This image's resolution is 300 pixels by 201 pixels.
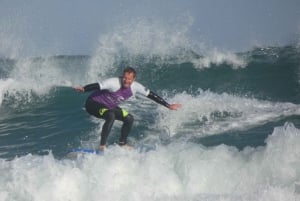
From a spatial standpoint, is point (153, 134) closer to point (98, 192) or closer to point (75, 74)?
point (98, 192)

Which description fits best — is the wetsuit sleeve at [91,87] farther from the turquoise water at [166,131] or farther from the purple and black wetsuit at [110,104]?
the turquoise water at [166,131]

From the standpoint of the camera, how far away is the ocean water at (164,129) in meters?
6.86

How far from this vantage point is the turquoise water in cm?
686

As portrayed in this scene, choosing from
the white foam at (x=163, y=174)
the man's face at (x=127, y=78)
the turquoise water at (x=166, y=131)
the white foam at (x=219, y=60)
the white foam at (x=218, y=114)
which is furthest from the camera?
the white foam at (x=219, y=60)

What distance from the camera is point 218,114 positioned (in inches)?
447

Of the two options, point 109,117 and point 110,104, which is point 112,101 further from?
point 109,117

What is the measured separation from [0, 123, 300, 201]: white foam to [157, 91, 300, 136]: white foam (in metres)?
2.77

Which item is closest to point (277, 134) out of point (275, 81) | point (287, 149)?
point (287, 149)

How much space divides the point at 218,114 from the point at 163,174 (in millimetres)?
4579

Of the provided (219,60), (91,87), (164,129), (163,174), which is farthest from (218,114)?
(219,60)

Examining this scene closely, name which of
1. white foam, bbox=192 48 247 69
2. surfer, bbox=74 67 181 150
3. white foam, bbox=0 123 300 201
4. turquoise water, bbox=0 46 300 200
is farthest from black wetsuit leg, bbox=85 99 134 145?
white foam, bbox=192 48 247 69

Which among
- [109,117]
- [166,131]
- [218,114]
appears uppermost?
[109,117]

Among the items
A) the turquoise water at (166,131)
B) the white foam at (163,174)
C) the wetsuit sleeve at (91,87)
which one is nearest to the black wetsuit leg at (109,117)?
the wetsuit sleeve at (91,87)

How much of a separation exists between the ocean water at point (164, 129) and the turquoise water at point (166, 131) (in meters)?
0.02
